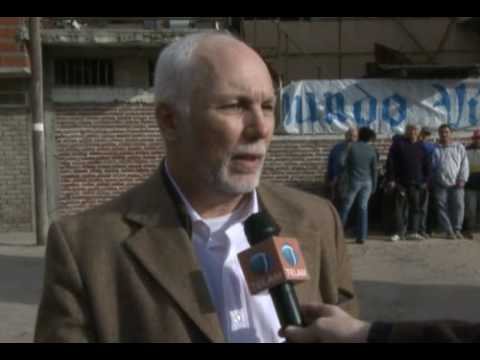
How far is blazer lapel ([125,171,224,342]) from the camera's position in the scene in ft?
7.49

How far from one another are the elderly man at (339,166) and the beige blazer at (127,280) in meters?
8.95

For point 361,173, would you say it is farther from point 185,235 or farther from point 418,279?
point 185,235

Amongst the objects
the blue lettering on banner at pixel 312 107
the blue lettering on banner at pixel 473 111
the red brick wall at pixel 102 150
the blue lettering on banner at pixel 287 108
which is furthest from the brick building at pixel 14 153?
the blue lettering on banner at pixel 473 111

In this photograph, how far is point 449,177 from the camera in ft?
38.0

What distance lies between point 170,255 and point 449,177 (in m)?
9.82

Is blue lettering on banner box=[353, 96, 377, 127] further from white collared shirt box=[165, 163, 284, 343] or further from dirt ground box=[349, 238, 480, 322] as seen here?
white collared shirt box=[165, 163, 284, 343]

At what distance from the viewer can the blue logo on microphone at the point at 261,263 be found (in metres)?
2.06

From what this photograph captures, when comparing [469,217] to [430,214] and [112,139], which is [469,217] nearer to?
[430,214]

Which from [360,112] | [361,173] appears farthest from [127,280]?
[360,112]

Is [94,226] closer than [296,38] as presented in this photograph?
Yes
